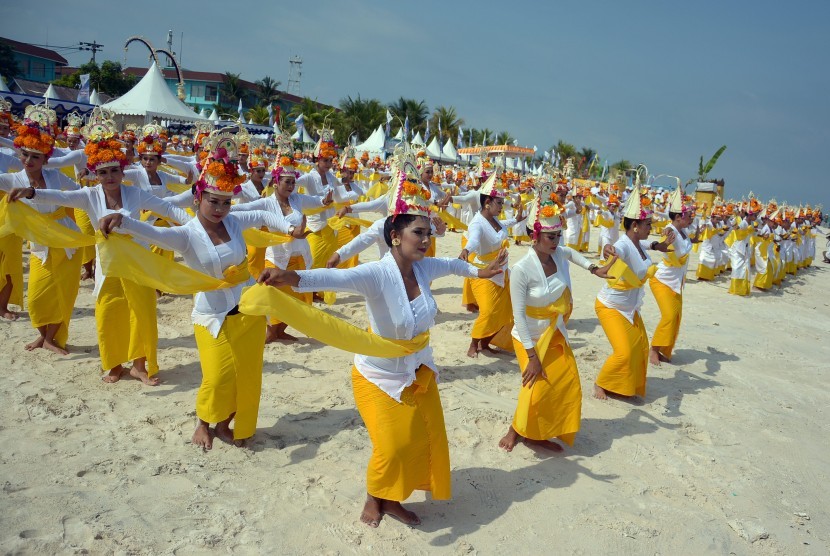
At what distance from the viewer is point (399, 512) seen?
3.74 metres

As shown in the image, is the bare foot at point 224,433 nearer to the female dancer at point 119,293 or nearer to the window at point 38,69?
the female dancer at point 119,293

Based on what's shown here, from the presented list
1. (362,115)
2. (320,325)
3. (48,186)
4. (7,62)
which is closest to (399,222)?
(320,325)

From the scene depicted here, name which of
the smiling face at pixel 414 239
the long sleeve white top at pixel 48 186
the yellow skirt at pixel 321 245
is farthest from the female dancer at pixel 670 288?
the long sleeve white top at pixel 48 186

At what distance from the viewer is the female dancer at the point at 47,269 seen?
596 cm

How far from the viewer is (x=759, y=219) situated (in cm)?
1677

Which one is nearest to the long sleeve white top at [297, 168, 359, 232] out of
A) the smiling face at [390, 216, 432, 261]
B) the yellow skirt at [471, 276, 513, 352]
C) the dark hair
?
the yellow skirt at [471, 276, 513, 352]

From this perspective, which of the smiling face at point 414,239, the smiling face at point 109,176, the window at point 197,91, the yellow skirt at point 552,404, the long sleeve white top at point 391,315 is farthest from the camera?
the window at point 197,91

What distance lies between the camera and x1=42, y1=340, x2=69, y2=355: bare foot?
6188 millimetres

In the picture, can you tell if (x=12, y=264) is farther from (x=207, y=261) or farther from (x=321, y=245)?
(x=207, y=261)

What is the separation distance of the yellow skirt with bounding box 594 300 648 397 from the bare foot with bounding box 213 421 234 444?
→ 3.72 m

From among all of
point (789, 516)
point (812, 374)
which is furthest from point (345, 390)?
point (812, 374)

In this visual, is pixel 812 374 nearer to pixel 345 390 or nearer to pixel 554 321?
pixel 554 321

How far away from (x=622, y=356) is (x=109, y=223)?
4762 millimetres

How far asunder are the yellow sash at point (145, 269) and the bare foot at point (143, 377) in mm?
1910
